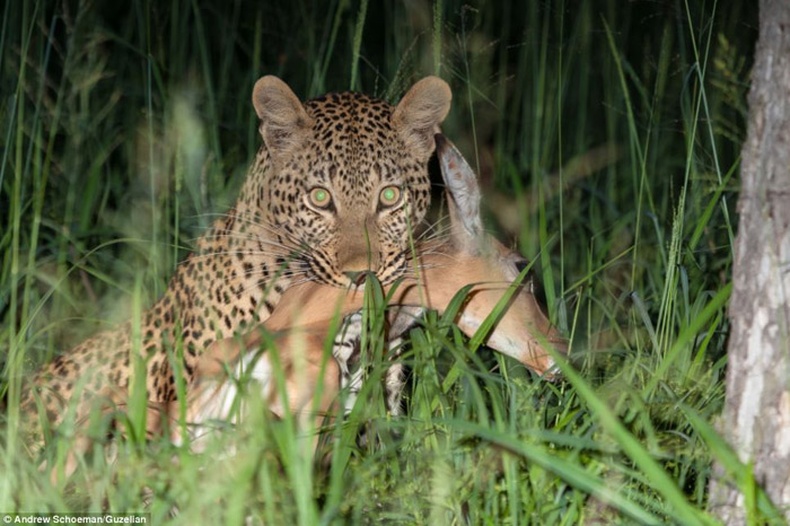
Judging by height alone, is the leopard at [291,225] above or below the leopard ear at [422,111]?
below

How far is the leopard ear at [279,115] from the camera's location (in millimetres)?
4105

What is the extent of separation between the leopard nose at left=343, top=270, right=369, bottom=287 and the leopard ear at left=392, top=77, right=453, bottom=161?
1.87 ft

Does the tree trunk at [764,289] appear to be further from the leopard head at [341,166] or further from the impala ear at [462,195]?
the leopard head at [341,166]

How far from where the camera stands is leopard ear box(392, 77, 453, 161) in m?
4.14

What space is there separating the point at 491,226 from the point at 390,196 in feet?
2.91

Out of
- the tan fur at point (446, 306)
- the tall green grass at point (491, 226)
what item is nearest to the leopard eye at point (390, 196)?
the tall green grass at point (491, 226)

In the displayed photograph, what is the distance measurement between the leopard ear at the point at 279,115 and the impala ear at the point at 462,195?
0.84m

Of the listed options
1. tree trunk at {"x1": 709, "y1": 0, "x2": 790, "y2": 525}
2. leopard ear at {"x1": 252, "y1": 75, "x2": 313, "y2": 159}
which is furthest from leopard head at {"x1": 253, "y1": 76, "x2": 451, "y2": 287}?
tree trunk at {"x1": 709, "y1": 0, "x2": 790, "y2": 525}

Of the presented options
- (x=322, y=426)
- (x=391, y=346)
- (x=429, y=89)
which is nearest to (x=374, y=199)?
(x=429, y=89)

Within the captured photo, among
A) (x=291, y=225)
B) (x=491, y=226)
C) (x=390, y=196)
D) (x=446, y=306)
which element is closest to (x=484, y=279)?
(x=446, y=306)

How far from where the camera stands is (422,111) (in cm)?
419

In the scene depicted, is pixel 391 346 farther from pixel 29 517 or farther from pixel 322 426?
pixel 29 517

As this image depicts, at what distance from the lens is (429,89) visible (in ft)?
13.6

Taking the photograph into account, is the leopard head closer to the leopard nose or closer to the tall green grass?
the tall green grass
